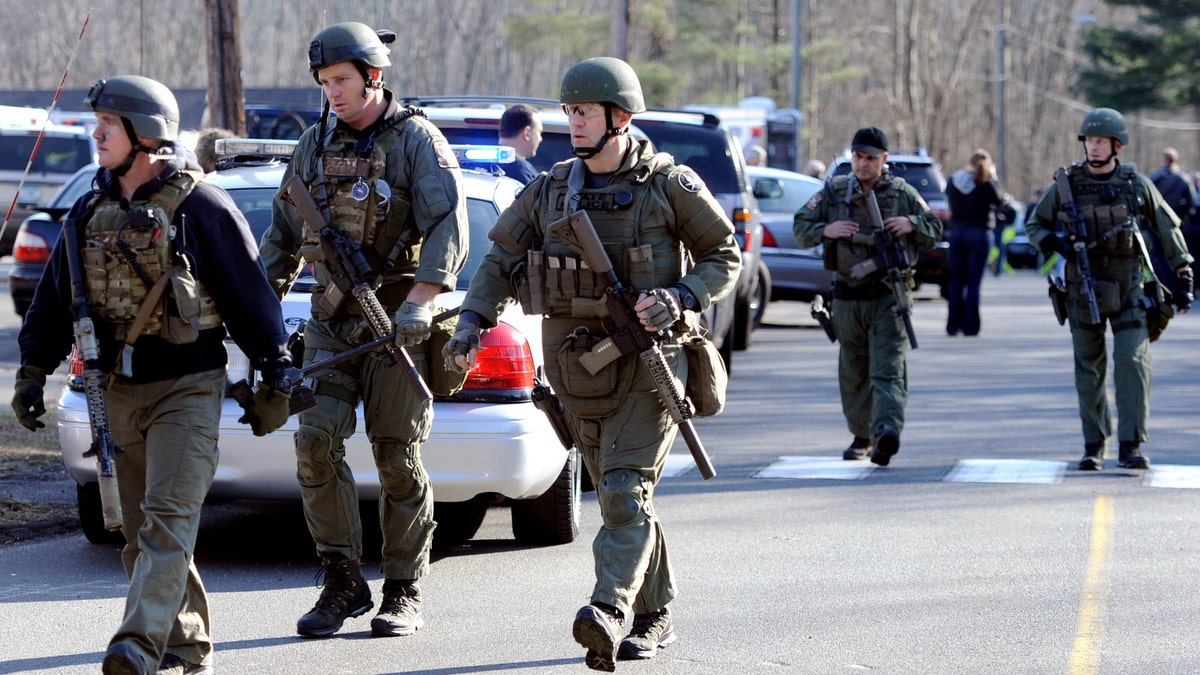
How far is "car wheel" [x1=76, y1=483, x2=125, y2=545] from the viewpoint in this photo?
6.62 meters

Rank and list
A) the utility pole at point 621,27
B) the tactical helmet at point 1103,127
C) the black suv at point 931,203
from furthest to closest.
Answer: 1. the utility pole at point 621,27
2. the black suv at point 931,203
3. the tactical helmet at point 1103,127

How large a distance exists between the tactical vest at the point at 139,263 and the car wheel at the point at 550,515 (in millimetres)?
2632

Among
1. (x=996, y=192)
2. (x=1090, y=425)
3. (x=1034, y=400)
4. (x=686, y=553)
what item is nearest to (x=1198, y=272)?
(x=996, y=192)

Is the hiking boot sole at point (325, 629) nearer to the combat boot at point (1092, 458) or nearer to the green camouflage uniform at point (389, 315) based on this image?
the green camouflage uniform at point (389, 315)

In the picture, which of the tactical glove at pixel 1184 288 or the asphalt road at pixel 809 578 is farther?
the tactical glove at pixel 1184 288

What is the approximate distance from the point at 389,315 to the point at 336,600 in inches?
38.9

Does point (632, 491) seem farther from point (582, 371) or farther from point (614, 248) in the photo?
point (614, 248)

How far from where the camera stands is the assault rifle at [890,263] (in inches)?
354

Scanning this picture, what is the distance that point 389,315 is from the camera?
550 cm

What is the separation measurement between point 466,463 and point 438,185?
1335 mm

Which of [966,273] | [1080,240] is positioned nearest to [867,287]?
[1080,240]

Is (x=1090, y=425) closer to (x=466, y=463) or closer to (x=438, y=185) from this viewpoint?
(x=466, y=463)

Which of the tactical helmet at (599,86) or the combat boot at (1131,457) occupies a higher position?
the tactical helmet at (599,86)

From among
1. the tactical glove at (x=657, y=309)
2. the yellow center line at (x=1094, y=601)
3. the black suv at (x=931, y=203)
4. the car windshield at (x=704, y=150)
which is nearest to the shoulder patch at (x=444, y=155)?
the tactical glove at (x=657, y=309)
